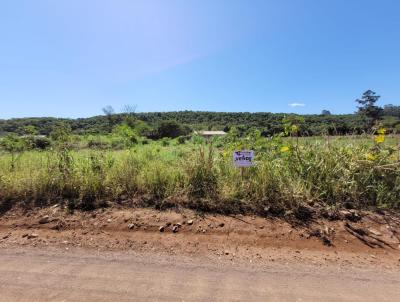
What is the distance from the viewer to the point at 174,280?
2730 millimetres

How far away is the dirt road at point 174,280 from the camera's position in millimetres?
2488

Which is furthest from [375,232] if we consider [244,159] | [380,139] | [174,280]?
[174,280]

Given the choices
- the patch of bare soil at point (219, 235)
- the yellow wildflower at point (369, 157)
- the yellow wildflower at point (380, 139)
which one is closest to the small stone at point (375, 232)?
the patch of bare soil at point (219, 235)

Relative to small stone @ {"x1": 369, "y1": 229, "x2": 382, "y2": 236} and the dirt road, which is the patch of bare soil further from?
the dirt road

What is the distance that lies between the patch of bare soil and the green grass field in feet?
0.97

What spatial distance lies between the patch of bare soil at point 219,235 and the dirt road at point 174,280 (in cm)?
22

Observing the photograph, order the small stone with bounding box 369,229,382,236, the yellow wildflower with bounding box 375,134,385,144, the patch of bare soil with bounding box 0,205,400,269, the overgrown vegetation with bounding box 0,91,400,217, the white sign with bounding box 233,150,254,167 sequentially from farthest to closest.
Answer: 1. the yellow wildflower with bounding box 375,134,385,144
2. the white sign with bounding box 233,150,254,167
3. the overgrown vegetation with bounding box 0,91,400,217
4. the small stone with bounding box 369,229,382,236
5. the patch of bare soil with bounding box 0,205,400,269

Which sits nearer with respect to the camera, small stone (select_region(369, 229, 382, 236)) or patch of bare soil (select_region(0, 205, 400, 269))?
patch of bare soil (select_region(0, 205, 400, 269))

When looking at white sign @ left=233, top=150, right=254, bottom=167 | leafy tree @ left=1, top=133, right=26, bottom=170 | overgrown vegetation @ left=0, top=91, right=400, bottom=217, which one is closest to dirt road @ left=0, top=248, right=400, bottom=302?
overgrown vegetation @ left=0, top=91, right=400, bottom=217

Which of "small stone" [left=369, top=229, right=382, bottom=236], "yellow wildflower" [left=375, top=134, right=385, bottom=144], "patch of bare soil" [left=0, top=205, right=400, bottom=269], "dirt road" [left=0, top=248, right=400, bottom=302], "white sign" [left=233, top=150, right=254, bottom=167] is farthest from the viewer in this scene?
"yellow wildflower" [left=375, top=134, right=385, bottom=144]

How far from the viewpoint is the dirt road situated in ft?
8.16

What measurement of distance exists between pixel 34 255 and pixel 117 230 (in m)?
0.96

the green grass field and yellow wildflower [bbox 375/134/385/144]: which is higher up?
yellow wildflower [bbox 375/134/385/144]

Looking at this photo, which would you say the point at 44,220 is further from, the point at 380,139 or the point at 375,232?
the point at 380,139
